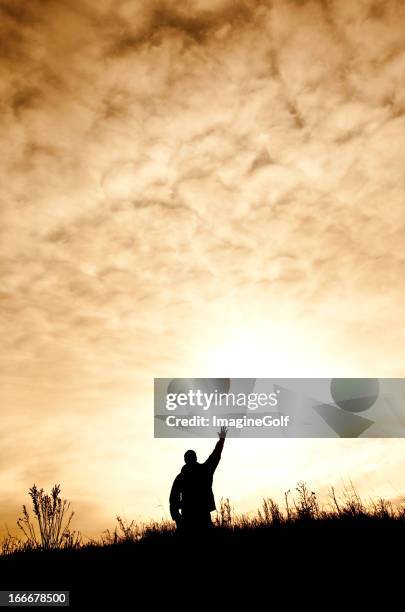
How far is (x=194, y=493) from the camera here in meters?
7.27

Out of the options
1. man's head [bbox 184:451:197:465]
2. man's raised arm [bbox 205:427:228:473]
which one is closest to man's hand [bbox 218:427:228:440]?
man's raised arm [bbox 205:427:228:473]

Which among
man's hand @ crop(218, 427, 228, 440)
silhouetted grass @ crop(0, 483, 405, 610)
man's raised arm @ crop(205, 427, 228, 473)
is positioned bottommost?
silhouetted grass @ crop(0, 483, 405, 610)

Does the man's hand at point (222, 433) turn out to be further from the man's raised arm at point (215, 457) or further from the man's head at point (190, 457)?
the man's head at point (190, 457)

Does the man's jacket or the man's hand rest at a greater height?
the man's hand

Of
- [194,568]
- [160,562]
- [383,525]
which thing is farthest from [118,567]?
[383,525]

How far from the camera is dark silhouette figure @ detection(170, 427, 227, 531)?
7215mm

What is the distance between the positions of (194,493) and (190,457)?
1.67 feet

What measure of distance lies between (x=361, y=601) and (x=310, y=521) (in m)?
3.32

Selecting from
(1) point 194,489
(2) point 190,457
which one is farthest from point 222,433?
(1) point 194,489

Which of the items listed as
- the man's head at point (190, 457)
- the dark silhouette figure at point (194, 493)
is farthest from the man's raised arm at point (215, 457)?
the man's head at point (190, 457)

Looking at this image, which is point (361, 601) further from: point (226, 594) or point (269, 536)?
point (269, 536)

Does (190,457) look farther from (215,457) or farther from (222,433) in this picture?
(222,433)

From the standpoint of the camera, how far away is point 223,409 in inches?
440

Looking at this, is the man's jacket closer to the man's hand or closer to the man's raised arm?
the man's raised arm
